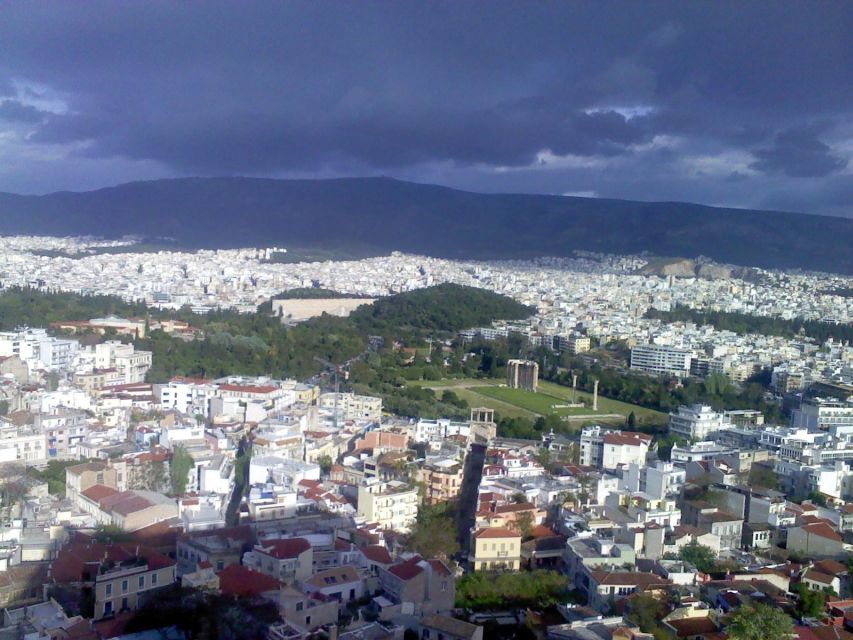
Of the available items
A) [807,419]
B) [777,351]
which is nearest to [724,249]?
[777,351]

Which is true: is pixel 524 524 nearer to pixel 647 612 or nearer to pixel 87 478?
pixel 647 612

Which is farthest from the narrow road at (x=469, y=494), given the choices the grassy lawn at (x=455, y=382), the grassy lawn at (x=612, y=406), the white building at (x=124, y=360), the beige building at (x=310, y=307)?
the beige building at (x=310, y=307)

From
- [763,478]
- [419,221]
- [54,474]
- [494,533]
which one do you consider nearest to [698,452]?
[763,478]

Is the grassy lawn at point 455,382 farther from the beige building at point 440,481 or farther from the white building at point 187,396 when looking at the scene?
the beige building at point 440,481

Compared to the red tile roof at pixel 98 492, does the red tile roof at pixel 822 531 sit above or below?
below

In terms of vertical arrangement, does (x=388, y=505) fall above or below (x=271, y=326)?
below
